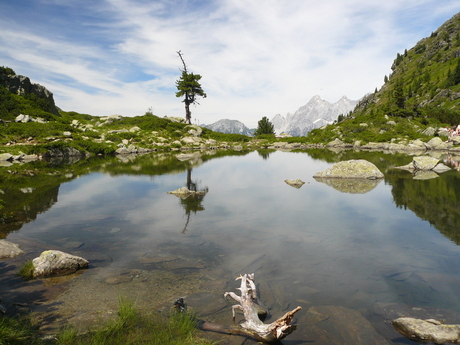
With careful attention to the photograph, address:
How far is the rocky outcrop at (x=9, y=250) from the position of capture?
8621 mm

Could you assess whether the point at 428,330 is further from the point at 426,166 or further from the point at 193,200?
the point at 426,166

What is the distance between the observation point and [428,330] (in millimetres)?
5289

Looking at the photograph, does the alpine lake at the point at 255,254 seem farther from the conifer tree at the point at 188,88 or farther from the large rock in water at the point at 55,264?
the conifer tree at the point at 188,88

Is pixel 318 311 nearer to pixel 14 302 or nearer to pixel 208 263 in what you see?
pixel 208 263

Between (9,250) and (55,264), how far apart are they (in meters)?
2.46

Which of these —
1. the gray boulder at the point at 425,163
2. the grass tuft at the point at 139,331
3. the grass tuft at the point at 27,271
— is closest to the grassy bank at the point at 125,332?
the grass tuft at the point at 139,331

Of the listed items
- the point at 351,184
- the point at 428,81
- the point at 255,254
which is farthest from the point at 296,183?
the point at 428,81

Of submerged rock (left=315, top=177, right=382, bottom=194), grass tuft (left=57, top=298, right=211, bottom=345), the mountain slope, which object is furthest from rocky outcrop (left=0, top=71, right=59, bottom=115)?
the mountain slope

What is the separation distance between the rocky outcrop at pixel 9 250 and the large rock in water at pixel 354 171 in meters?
21.5

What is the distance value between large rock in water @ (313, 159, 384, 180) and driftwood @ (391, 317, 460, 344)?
1941cm

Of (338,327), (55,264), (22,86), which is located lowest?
(338,327)

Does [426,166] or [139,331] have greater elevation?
[426,166]

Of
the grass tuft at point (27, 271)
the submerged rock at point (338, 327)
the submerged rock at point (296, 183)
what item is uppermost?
the submerged rock at point (296, 183)

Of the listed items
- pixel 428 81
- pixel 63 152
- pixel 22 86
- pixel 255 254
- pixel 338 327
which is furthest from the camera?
pixel 428 81
